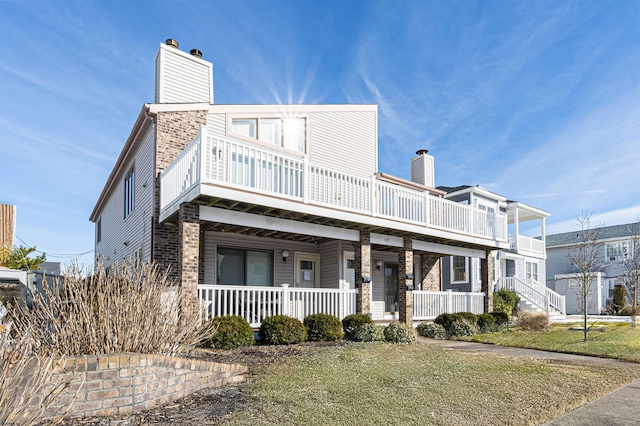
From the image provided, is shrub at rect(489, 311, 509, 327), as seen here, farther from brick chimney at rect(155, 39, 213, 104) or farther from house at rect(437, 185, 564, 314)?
brick chimney at rect(155, 39, 213, 104)

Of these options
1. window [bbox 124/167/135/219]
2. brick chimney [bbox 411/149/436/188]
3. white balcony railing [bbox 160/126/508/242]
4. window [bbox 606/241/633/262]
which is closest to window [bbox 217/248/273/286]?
white balcony railing [bbox 160/126/508/242]

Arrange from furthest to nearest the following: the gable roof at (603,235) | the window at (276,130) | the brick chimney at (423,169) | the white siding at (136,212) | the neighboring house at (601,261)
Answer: the gable roof at (603,235) → the neighboring house at (601,261) → the brick chimney at (423,169) → the window at (276,130) → the white siding at (136,212)

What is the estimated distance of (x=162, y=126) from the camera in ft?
39.0

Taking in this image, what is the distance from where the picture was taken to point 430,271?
18.3 meters

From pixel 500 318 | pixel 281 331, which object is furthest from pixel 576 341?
pixel 281 331

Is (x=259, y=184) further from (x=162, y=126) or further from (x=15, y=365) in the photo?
(x=15, y=365)

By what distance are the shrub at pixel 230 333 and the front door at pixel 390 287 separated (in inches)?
345

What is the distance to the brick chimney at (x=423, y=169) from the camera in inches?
784

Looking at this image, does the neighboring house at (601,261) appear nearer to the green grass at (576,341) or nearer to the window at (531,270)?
the window at (531,270)

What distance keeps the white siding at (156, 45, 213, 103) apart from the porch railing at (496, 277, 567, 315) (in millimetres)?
17012

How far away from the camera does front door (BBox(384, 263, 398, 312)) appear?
17375 mm

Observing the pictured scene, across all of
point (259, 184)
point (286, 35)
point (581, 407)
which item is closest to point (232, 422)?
point (581, 407)

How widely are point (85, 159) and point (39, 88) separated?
5.39 m

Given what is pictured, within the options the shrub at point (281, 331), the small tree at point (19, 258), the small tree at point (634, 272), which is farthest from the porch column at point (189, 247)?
the small tree at point (634, 272)
